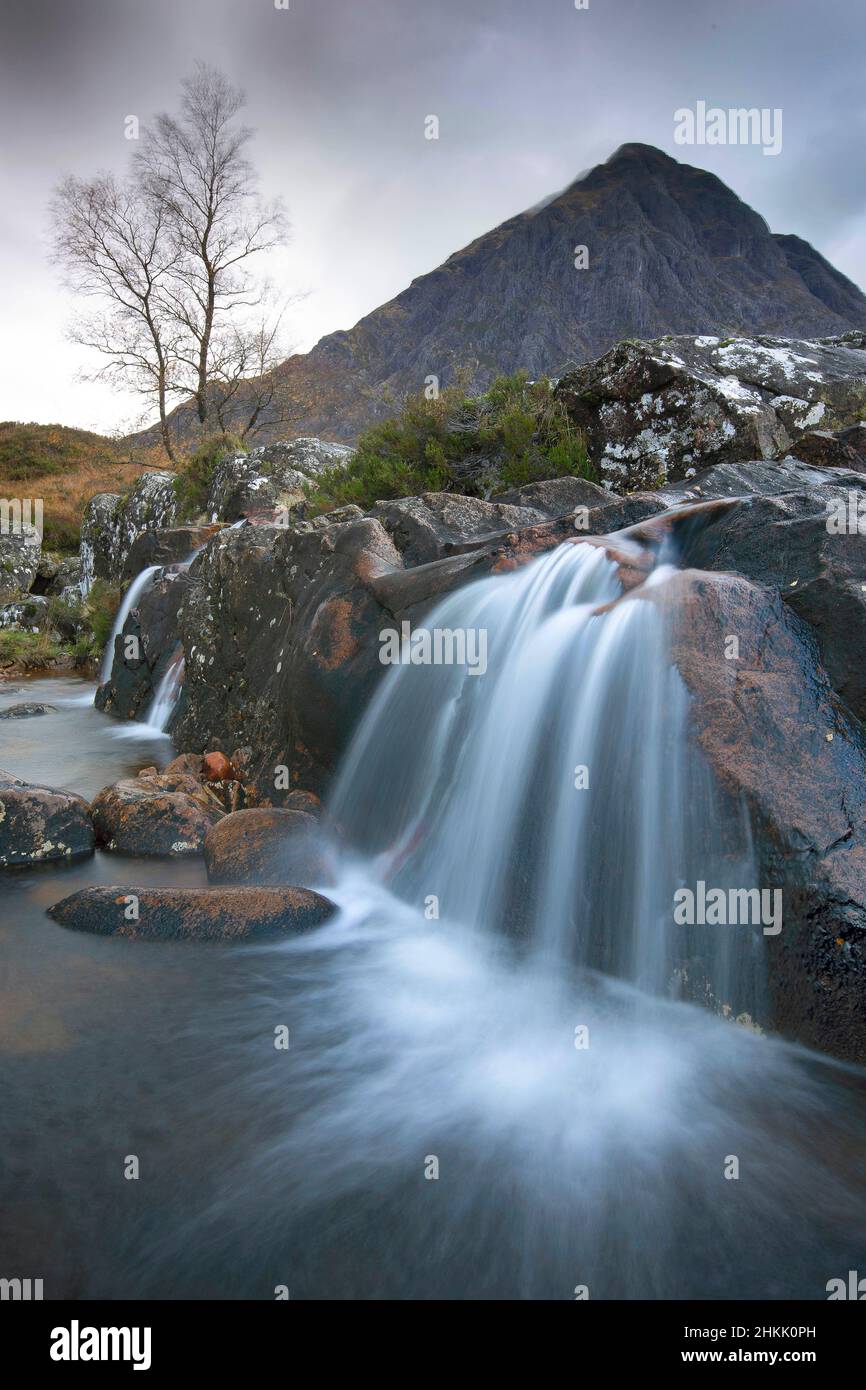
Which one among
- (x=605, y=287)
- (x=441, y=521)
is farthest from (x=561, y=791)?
(x=605, y=287)

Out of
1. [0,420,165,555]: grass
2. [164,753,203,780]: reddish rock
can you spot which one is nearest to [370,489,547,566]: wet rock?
[164,753,203,780]: reddish rock

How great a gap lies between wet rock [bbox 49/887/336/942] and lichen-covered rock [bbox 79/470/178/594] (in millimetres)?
15551

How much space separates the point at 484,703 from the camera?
5.12m

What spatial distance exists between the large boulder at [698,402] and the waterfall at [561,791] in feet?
14.2

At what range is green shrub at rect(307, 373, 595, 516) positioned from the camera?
9.57 m

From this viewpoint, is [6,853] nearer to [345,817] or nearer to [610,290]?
[345,817]

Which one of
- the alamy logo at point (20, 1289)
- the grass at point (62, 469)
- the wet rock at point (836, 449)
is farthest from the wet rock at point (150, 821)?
the grass at point (62, 469)

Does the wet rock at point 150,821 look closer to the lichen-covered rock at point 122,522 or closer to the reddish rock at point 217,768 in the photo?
the reddish rock at point 217,768

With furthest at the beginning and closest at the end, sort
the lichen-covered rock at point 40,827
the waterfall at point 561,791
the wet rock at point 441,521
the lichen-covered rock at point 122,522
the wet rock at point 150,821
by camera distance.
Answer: the lichen-covered rock at point 122,522 < the wet rock at point 441,521 < the wet rock at point 150,821 < the lichen-covered rock at point 40,827 < the waterfall at point 561,791

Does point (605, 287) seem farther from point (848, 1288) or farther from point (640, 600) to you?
point (848, 1288)

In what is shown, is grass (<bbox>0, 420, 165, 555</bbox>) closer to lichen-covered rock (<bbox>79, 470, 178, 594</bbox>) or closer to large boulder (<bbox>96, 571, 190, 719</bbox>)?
lichen-covered rock (<bbox>79, 470, 178, 594</bbox>)
